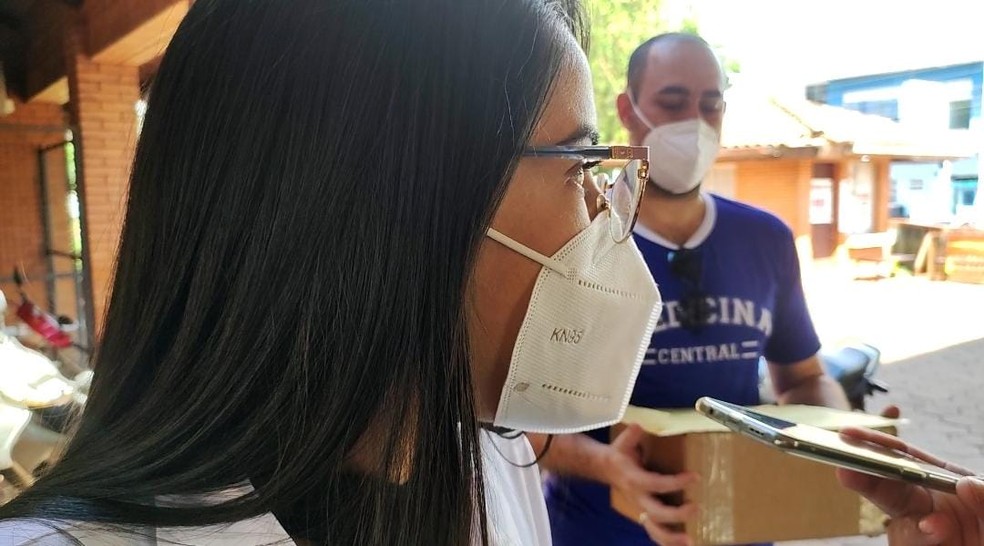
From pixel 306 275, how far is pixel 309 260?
0.04 feet

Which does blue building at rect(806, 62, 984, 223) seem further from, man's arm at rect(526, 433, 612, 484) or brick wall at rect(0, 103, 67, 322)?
man's arm at rect(526, 433, 612, 484)

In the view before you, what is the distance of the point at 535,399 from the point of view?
2.87ft

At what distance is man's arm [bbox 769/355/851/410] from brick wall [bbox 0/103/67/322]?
744 centimetres

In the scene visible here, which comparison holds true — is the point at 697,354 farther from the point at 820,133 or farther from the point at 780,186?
the point at 780,186

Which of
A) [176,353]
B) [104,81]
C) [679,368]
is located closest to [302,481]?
[176,353]

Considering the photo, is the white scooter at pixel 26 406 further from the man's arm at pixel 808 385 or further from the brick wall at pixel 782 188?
the brick wall at pixel 782 188

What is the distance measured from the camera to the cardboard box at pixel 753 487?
3.75 feet

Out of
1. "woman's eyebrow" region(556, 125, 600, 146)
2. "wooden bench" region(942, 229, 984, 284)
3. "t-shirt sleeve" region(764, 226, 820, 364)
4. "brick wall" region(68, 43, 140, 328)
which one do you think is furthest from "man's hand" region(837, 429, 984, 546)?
"wooden bench" region(942, 229, 984, 284)

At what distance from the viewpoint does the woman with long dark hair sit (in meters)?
0.61

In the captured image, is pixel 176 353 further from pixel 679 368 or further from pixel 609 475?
pixel 679 368

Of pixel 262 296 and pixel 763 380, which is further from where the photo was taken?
pixel 763 380

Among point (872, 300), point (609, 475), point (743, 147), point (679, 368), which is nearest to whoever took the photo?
point (609, 475)

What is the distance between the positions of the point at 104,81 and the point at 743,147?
6.69 metres

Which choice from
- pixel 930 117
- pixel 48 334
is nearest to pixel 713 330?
pixel 48 334
